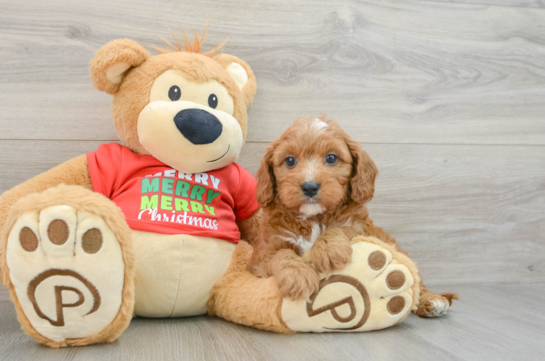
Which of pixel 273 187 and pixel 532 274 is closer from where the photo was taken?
pixel 273 187

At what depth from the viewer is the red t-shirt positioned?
1.47m

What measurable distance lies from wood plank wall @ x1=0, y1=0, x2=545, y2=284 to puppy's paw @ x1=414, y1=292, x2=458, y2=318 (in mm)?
532

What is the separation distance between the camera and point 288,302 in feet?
4.29

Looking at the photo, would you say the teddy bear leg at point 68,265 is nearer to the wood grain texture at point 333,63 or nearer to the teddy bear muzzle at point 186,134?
the teddy bear muzzle at point 186,134

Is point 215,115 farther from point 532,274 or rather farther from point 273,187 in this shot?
point 532,274

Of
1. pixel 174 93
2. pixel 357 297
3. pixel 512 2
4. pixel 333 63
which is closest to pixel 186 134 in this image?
pixel 174 93

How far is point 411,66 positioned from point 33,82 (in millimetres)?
1716

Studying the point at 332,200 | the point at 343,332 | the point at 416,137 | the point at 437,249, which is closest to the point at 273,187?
the point at 332,200

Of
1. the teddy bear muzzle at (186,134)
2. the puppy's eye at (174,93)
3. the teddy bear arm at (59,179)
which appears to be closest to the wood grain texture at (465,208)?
the teddy bear muzzle at (186,134)

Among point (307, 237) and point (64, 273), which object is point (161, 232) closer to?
point (64, 273)

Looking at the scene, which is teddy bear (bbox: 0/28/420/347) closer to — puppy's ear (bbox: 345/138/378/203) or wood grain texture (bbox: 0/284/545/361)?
wood grain texture (bbox: 0/284/545/361)

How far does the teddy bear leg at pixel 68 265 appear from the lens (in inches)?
42.2

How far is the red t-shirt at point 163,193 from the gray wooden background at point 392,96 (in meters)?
0.32

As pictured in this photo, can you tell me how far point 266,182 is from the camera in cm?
146
